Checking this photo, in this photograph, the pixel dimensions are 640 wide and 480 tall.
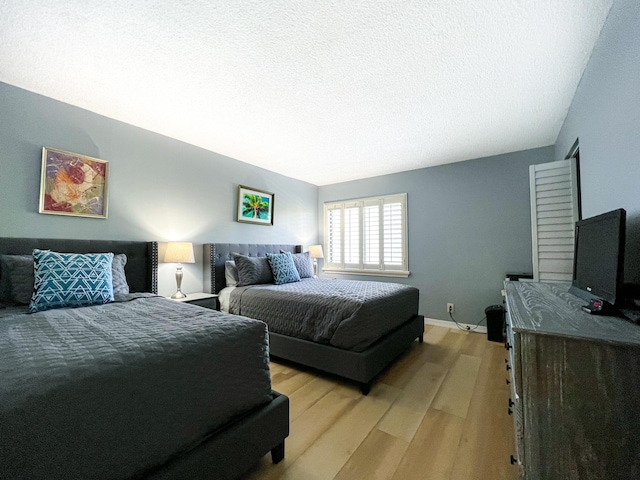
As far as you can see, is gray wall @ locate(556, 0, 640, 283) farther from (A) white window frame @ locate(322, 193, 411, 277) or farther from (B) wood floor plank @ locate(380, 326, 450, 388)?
(A) white window frame @ locate(322, 193, 411, 277)

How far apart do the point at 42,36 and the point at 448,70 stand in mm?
2636

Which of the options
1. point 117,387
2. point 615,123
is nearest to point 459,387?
point 615,123

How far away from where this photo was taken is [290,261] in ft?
11.5

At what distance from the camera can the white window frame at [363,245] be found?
4.13 meters

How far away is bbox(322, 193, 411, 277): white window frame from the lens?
4.13m

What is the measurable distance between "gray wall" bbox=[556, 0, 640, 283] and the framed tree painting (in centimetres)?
356

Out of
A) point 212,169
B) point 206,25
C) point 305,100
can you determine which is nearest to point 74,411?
point 206,25

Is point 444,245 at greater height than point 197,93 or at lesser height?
lesser

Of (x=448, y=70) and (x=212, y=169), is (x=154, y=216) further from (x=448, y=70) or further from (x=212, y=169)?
(x=448, y=70)

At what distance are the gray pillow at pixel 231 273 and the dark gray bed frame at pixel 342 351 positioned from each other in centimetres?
11

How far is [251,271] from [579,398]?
289 centimetres

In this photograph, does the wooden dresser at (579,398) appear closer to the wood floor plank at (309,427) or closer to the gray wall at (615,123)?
the gray wall at (615,123)

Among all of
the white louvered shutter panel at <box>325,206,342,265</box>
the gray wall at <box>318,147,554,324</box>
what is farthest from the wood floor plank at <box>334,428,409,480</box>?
the white louvered shutter panel at <box>325,206,342,265</box>

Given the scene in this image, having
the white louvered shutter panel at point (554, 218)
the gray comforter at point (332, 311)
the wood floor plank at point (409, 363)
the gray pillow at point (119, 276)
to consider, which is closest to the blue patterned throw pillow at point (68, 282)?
the gray pillow at point (119, 276)
